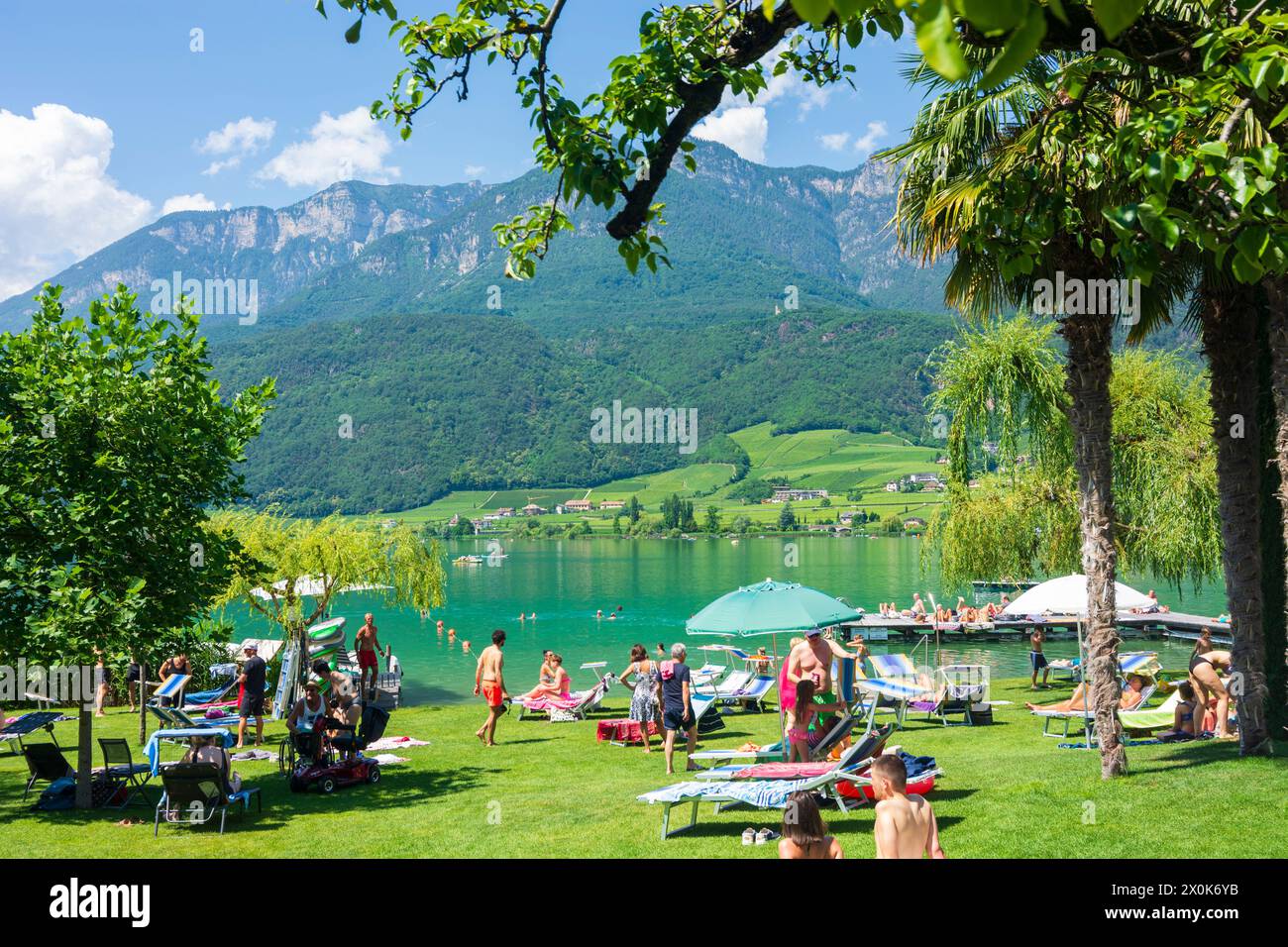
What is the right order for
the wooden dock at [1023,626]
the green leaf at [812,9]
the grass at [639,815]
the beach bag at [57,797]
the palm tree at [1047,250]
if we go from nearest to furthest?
the green leaf at [812,9] → the grass at [639,815] → the palm tree at [1047,250] → the beach bag at [57,797] → the wooden dock at [1023,626]

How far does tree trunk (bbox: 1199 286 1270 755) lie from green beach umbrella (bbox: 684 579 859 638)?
18.9 feet

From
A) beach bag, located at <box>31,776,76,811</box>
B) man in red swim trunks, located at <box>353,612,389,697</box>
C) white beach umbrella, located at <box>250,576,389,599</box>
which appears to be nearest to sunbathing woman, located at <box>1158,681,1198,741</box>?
man in red swim trunks, located at <box>353,612,389,697</box>

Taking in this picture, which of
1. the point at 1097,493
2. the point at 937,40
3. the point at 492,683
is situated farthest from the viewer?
the point at 492,683

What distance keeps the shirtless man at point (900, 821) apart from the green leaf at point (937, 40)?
4342 millimetres

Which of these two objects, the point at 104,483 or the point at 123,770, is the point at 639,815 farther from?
the point at 104,483

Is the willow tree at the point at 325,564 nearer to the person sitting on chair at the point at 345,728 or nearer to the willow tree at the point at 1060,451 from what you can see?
the person sitting on chair at the point at 345,728

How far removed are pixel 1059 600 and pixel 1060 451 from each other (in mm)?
4870

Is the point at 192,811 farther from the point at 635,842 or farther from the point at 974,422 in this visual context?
the point at 974,422

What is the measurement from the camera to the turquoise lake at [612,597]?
40.3 meters

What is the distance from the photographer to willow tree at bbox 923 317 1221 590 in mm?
22438

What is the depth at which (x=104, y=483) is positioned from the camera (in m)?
10.6

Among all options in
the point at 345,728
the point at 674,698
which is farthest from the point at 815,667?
the point at 345,728

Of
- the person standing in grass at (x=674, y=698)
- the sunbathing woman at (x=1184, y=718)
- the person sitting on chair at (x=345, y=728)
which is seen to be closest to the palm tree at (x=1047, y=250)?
the sunbathing woman at (x=1184, y=718)

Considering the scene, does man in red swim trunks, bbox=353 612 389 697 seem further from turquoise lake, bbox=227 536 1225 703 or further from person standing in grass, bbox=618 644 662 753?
turquoise lake, bbox=227 536 1225 703
